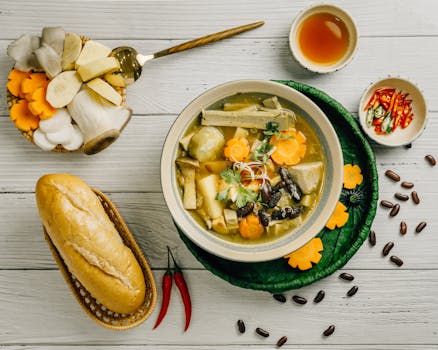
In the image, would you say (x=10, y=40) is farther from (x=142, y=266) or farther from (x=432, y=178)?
(x=432, y=178)

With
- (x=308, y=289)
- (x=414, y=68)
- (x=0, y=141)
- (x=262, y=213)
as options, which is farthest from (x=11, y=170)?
(x=414, y=68)

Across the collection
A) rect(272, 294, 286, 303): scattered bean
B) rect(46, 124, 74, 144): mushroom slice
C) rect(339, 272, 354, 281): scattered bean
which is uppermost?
rect(46, 124, 74, 144): mushroom slice

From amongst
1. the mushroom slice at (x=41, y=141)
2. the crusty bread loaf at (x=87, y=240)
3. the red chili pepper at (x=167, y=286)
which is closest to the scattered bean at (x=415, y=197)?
the red chili pepper at (x=167, y=286)

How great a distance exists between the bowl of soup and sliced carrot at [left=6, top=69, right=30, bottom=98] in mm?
741

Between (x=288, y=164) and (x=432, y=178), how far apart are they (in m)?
0.78

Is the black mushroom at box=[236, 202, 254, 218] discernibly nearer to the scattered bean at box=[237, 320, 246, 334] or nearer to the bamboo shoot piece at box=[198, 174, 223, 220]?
the bamboo shoot piece at box=[198, 174, 223, 220]

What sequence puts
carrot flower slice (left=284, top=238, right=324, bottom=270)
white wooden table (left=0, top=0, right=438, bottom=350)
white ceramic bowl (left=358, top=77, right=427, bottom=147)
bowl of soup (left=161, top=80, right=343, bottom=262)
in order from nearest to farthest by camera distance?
1. bowl of soup (left=161, top=80, right=343, bottom=262)
2. carrot flower slice (left=284, top=238, right=324, bottom=270)
3. white ceramic bowl (left=358, top=77, right=427, bottom=147)
4. white wooden table (left=0, top=0, right=438, bottom=350)

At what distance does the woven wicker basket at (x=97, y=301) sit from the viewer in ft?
7.63

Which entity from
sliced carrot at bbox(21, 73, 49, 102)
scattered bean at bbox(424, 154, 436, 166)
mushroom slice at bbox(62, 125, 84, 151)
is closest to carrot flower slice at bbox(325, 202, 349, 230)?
scattered bean at bbox(424, 154, 436, 166)

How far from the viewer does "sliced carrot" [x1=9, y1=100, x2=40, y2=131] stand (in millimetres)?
2320

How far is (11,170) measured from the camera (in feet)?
8.15

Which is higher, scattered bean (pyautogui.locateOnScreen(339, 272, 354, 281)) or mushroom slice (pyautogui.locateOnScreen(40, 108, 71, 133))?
mushroom slice (pyautogui.locateOnScreen(40, 108, 71, 133))

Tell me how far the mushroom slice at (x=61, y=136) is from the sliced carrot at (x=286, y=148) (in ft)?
2.83

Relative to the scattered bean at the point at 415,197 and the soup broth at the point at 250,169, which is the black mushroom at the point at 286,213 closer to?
the soup broth at the point at 250,169
